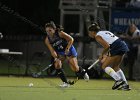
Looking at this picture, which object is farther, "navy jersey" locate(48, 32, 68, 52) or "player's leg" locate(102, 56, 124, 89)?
"navy jersey" locate(48, 32, 68, 52)

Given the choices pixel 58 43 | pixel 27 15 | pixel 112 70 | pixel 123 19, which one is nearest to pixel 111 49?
pixel 112 70

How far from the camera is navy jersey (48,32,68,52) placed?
16875 mm

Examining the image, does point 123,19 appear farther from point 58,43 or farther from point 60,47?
point 58,43

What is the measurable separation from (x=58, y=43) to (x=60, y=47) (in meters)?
0.22

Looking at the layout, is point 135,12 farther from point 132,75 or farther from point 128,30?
point 132,75

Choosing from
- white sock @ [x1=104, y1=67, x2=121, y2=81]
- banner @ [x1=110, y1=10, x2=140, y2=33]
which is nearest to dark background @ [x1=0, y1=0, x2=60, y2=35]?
banner @ [x1=110, y1=10, x2=140, y2=33]

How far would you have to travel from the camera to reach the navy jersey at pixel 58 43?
55.4ft

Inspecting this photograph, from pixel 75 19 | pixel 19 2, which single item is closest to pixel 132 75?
pixel 75 19

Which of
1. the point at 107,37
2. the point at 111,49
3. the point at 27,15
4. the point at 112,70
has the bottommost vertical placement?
the point at 27,15

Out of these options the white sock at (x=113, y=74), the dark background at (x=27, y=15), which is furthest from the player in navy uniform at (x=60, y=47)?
the dark background at (x=27, y=15)

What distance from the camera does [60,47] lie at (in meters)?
17.1

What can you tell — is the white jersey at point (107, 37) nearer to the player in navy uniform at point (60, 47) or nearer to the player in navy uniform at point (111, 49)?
the player in navy uniform at point (111, 49)

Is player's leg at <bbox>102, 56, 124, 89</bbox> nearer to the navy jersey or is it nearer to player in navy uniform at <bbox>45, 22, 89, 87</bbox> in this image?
player in navy uniform at <bbox>45, 22, 89, 87</bbox>

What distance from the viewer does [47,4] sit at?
1548 inches
